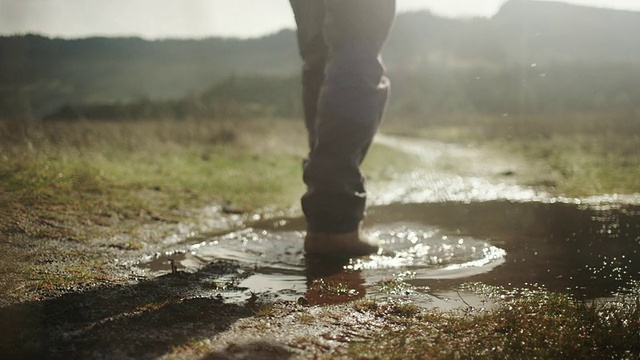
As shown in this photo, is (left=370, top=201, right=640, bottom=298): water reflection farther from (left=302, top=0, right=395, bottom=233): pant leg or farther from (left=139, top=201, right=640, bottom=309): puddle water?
(left=302, top=0, right=395, bottom=233): pant leg

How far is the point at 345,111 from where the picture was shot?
14.5ft

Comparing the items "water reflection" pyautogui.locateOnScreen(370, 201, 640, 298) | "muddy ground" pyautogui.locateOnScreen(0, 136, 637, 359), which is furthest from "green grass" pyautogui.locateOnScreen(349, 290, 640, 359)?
"water reflection" pyautogui.locateOnScreen(370, 201, 640, 298)

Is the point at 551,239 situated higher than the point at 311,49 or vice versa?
the point at 311,49

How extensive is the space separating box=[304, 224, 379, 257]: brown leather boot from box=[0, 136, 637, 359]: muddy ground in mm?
563

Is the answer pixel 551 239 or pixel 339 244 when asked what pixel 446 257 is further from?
pixel 551 239

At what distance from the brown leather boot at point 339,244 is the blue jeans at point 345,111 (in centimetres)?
4

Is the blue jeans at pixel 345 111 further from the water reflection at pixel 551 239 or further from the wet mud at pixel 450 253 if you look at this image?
the water reflection at pixel 551 239

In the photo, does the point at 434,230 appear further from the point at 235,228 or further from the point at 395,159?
the point at 395,159

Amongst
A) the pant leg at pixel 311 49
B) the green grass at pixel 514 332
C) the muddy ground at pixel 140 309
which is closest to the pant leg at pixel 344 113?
the pant leg at pixel 311 49

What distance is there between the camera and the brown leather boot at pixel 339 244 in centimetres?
446

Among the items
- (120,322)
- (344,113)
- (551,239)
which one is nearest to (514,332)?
(120,322)

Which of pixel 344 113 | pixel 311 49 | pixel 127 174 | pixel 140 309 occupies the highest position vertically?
pixel 311 49

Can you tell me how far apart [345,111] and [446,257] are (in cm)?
117

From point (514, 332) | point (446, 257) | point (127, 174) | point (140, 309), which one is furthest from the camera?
point (127, 174)
